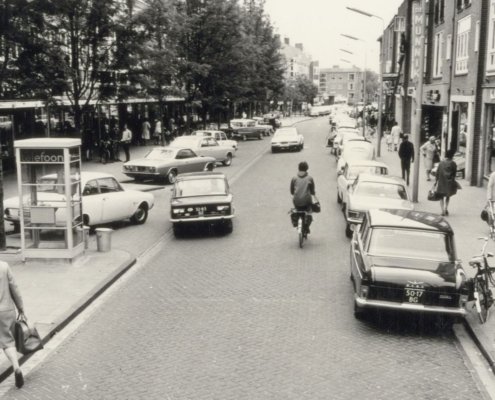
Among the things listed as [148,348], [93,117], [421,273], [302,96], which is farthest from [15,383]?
[302,96]

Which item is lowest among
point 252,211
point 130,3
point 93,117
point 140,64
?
point 252,211

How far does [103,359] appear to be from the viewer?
8.38 meters

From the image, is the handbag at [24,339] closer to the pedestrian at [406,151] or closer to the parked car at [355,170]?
the parked car at [355,170]

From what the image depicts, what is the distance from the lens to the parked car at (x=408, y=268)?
9188 mm

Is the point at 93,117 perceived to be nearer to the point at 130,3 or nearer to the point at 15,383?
the point at 130,3

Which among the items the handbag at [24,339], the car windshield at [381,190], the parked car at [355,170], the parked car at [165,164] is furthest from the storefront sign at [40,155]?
the parked car at [165,164]

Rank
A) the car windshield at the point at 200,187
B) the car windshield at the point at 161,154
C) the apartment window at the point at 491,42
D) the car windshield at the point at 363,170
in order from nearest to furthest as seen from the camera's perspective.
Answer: the car windshield at the point at 200,187, the car windshield at the point at 363,170, the apartment window at the point at 491,42, the car windshield at the point at 161,154

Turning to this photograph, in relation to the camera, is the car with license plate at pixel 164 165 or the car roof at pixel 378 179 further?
the car with license plate at pixel 164 165

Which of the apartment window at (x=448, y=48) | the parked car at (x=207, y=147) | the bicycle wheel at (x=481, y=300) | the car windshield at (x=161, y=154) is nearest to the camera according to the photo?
the bicycle wheel at (x=481, y=300)

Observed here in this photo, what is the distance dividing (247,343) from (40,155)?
6640mm

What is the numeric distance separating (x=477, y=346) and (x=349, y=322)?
5.95 ft

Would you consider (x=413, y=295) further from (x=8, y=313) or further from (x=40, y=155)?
(x=40, y=155)

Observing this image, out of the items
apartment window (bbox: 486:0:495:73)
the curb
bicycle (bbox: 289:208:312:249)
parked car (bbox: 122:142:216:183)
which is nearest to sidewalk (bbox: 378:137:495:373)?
bicycle (bbox: 289:208:312:249)

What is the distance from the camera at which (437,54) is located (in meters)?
35.9
